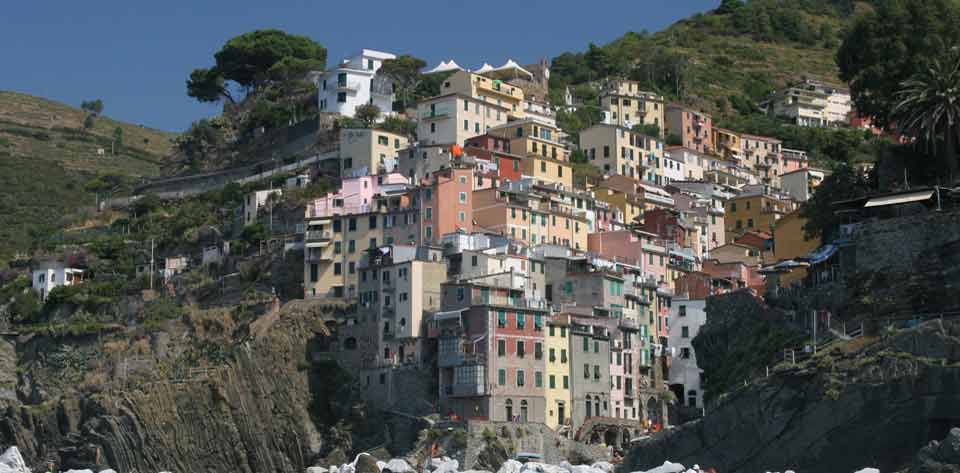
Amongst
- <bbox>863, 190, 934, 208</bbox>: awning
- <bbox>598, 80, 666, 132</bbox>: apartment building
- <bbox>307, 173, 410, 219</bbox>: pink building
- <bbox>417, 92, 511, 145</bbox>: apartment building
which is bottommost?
<bbox>863, 190, 934, 208</bbox>: awning

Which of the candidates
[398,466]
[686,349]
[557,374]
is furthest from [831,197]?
[398,466]

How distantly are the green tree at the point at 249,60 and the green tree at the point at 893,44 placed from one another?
58.7 meters

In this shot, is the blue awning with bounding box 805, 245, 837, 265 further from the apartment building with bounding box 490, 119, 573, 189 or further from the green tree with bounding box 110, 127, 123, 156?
the green tree with bounding box 110, 127, 123, 156

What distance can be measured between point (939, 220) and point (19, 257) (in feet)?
227

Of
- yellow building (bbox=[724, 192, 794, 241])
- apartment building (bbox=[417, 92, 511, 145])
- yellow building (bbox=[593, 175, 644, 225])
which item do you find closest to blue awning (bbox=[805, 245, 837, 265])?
yellow building (bbox=[593, 175, 644, 225])

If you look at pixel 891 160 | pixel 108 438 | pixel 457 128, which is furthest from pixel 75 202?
pixel 891 160

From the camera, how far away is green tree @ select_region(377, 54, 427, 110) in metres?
127

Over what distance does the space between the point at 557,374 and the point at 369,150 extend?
27.1 meters

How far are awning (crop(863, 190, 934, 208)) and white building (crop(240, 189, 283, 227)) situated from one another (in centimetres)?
4369

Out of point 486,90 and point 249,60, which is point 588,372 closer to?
point 486,90

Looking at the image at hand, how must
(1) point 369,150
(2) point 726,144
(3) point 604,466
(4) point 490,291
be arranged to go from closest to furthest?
(3) point 604,466
(4) point 490,291
(1) point 369,150
(2) point 726,144

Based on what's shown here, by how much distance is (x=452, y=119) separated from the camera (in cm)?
11331

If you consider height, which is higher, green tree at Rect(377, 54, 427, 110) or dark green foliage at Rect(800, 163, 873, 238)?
green tree at Rect(377, 54, 427, 110)

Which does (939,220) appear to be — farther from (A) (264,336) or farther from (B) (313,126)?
(B) (313,126)
